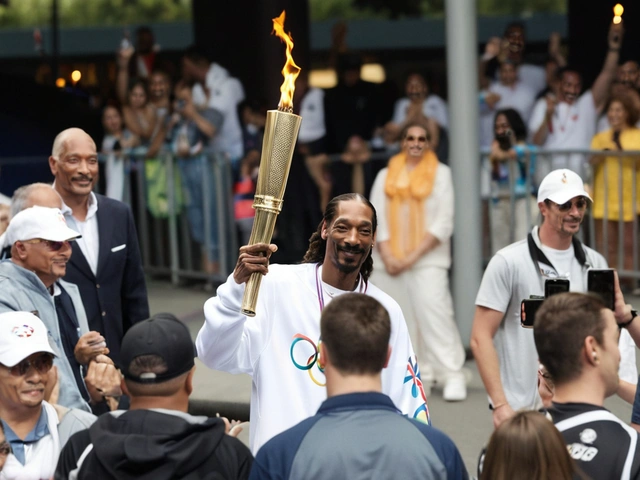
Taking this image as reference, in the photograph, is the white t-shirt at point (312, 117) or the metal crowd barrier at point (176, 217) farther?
the white t-shirt at point (312, 117)

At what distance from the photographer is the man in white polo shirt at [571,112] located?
11.1m

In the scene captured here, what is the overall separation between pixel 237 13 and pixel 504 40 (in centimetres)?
408

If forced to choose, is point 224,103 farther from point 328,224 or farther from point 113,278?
point 328,224

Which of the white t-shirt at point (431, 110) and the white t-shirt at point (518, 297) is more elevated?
the white t-shirt at point (431, 110)

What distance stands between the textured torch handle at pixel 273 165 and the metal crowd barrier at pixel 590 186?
20.6 feet

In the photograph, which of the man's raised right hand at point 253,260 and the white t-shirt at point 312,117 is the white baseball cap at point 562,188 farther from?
the white t-shirt at point 312,117

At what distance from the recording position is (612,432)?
3598 mm

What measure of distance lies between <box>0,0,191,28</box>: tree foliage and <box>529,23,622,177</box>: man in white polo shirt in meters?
21.8

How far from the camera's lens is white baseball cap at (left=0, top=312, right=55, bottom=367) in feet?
15.3

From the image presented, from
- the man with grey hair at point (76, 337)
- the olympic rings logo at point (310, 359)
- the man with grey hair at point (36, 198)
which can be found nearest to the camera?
the olympic rings logo at point (310, 359)

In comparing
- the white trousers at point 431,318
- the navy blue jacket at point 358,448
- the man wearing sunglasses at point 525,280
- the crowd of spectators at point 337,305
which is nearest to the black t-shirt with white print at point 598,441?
the crowd of spectators at point 337,305

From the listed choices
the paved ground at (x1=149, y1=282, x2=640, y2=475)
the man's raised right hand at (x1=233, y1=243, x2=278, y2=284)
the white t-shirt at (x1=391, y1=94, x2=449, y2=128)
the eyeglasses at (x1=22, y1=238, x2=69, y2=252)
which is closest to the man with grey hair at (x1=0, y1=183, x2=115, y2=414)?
the eyeglasses at (x1=22, y1=238, x2=69, y2=252)

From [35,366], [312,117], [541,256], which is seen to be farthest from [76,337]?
[312,117]

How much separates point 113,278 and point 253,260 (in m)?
2.45
